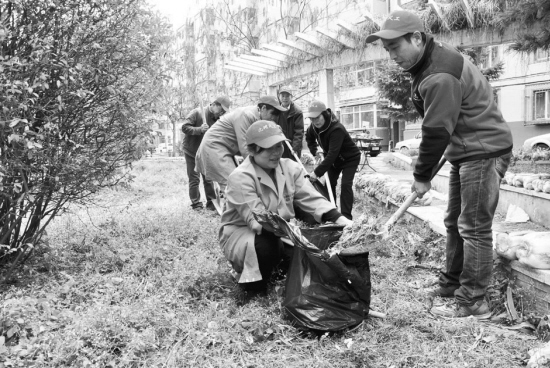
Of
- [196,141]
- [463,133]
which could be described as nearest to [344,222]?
[463,133]

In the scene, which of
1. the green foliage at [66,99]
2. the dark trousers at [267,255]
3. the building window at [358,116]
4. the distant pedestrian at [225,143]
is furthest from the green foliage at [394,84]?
the building window at [358,116]

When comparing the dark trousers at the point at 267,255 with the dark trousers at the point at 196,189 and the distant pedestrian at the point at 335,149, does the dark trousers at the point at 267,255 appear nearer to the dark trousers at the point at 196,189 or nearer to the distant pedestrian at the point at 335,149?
the distant pedestrian at the point at 335,149

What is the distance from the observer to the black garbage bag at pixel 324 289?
9.05 ft

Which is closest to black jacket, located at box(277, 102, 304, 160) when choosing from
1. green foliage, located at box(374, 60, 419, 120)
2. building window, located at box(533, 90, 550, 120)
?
green foliage, located at box(374, 60, 419, 120)

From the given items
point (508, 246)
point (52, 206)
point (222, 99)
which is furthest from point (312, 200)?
point (222, 99)

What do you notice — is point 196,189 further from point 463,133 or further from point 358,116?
point 358,116

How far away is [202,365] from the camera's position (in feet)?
8.34

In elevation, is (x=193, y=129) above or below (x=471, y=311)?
above

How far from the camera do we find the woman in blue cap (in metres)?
3.24

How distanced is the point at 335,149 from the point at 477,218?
101 inches

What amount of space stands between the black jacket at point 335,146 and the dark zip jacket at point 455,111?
2.40 m

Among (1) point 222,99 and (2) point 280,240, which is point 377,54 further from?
(2) point 280,240

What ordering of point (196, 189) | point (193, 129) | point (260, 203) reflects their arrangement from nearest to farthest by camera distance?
point (260, 203), point (193, 129), point (196, 189)

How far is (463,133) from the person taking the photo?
3004mm
